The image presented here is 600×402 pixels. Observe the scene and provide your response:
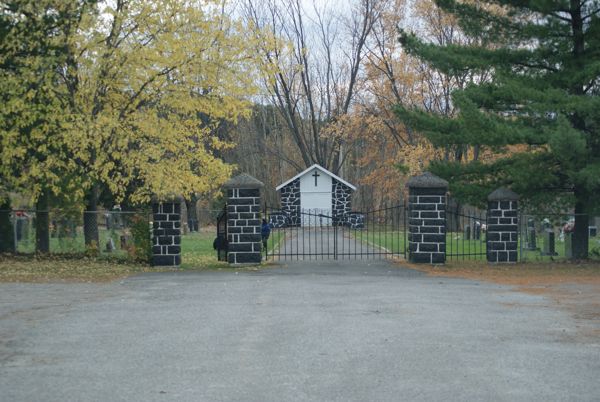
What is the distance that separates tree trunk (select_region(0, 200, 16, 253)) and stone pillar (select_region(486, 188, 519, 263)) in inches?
510

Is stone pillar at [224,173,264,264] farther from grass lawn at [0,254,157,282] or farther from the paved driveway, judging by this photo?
the paved driveway

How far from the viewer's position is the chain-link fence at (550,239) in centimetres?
2300

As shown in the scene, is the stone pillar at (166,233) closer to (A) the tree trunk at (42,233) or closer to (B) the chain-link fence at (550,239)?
(A) the tree trunk at (42,233)

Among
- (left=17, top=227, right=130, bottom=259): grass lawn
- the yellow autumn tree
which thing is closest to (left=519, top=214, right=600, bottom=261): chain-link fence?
the yellow autumn tree

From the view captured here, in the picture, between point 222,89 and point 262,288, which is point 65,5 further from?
point 262,288

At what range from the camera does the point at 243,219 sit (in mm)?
19547

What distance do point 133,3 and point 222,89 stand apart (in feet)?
9.95

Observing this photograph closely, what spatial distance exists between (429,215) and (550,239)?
8.33 m

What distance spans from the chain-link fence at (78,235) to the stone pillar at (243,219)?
85.0 inches

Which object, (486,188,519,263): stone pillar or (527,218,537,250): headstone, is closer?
(486,188,519,263): stone pillar

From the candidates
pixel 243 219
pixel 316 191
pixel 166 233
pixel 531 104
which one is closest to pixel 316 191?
pixel 316 191

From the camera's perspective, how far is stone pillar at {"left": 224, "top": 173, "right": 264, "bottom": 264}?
1950 cm

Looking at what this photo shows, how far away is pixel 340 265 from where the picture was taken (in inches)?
796

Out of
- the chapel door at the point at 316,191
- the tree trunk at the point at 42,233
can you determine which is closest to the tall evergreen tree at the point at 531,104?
the tree trunk at the point at 42,233
